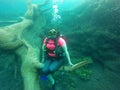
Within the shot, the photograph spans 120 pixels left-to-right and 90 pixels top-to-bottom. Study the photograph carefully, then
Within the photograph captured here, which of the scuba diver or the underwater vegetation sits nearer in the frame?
the scuba diver

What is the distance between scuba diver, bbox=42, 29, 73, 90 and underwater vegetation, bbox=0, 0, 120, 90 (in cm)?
54

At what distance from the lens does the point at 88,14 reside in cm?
879

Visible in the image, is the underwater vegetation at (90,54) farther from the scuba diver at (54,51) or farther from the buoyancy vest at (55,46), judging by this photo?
the buoyancy vest at (55,46)

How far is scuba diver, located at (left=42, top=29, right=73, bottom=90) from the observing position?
16.6 feet

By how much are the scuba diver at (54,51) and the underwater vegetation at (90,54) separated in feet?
1.76

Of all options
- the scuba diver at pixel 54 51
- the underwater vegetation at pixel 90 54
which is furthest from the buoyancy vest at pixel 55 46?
the underwater vegetation at pixel 90 54

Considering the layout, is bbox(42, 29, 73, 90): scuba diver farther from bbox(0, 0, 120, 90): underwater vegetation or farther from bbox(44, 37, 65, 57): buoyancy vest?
bbox(0, 0, 120, 90): underwater vegetation

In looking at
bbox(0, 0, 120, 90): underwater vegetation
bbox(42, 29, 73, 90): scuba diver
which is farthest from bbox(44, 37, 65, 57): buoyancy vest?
A: bbox(0, 0, 120, 90): underwater vegetation

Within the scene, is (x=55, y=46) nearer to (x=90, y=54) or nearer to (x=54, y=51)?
(x=54, y=51)

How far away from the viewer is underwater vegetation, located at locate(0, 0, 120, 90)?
249 inches

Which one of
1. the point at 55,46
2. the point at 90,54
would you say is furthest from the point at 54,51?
the point at 90,54

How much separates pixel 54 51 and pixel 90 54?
293 cm

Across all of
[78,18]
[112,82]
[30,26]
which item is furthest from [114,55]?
[30,26]

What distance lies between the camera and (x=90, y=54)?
7621 millimetres
